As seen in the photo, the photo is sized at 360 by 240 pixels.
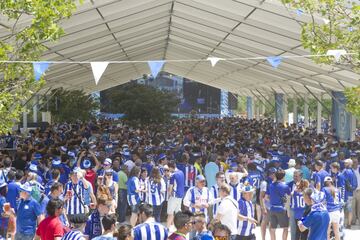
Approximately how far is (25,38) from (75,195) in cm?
289

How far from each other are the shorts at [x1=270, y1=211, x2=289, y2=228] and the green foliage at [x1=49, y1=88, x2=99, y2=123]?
27.4m

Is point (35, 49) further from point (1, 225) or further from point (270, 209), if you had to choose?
point (270, 209)

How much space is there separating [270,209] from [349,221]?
3596 mm

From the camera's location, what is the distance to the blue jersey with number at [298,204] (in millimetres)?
10961

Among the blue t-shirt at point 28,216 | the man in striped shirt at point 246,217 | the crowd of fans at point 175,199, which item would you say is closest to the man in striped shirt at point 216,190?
the crowd of fans at point 175,199

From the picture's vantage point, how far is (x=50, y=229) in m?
7.65

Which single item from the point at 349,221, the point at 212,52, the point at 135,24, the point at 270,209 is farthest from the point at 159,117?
the point at 270,209

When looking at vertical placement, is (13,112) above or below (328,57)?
below

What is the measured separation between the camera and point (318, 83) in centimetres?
2733

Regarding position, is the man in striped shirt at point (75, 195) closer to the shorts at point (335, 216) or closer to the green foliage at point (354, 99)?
the shorts at point (335, 216)

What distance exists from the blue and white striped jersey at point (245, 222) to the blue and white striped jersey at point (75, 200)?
2.74 m

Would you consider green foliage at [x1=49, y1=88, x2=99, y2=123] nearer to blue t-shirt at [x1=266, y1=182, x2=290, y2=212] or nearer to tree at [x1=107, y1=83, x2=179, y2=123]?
tree at [x1=107, y1=83, x2=179, y2=123]

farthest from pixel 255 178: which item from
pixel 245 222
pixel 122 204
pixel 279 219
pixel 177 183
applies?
pixel 245 222

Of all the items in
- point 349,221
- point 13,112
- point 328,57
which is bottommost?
point 349,221
